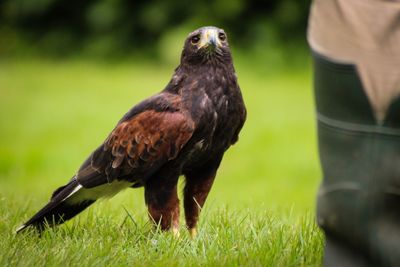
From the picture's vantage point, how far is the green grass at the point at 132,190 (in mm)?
3633

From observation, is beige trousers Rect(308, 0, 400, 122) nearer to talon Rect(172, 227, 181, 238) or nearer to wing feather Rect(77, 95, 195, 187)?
wing feather Rect(77, 95, 195, 187)

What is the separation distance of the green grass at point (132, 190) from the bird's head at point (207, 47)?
2.68ft

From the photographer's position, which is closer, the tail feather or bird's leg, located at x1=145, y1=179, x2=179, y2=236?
bird's leg, located at x1=145, y1=179, x2=179, y2=236

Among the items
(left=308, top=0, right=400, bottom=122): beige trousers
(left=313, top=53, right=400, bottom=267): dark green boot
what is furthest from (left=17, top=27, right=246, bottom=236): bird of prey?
(left=308, top=0, right=400, bottom=122): beige trousers

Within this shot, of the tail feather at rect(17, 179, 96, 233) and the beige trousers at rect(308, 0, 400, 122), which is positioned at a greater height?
the beige trousers at rect(308, 0, 400, 122)

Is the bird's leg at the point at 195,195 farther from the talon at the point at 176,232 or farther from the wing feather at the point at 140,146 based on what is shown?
the wing feather at the point at 140,146

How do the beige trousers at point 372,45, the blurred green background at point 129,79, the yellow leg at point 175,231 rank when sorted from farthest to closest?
the blurred green background at point 129,79, the yellow leg at point 175,231, the beige trousers at point 372,45

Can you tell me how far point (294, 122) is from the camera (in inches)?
390

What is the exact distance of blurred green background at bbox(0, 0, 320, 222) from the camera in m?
8.73

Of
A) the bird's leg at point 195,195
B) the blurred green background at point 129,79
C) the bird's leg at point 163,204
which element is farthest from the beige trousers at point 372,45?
the blurred green background at point 129,79

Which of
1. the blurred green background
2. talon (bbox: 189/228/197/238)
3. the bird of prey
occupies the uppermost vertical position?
the bird of prey

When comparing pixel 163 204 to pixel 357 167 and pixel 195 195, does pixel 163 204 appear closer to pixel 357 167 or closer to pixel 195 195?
pixel 195 195

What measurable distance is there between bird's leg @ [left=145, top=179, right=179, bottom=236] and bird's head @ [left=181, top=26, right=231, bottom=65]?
24.0 inches

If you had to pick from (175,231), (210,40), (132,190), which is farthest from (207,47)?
(132,190)
